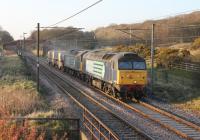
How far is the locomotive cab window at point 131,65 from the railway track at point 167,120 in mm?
2522

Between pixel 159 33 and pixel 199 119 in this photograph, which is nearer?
pixel 199 119

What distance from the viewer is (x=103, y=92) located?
31.0m

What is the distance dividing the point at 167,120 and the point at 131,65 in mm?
7321

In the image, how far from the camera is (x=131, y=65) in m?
→ 27.1

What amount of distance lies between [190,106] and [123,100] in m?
4.40

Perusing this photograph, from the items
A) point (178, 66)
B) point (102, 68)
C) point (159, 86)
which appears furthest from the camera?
point (178, 66)

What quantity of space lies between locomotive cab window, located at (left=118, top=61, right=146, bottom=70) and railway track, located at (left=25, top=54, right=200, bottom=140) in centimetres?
252

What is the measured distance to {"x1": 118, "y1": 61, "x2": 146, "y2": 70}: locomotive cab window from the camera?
88.1 feet

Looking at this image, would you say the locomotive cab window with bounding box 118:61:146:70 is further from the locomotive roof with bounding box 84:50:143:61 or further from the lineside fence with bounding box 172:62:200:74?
the lineside fence with bounding box 172:62:200:74

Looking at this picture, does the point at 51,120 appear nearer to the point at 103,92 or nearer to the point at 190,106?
the point at 190,106

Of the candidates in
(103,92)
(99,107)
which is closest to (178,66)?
(103,92)

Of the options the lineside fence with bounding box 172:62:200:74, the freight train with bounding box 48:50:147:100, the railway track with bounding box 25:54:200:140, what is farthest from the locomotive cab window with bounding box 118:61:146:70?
the lineside fence with bounding box 172:62:200:74

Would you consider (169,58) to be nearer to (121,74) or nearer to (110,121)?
(121,74)

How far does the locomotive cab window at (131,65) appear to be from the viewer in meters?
26.9
